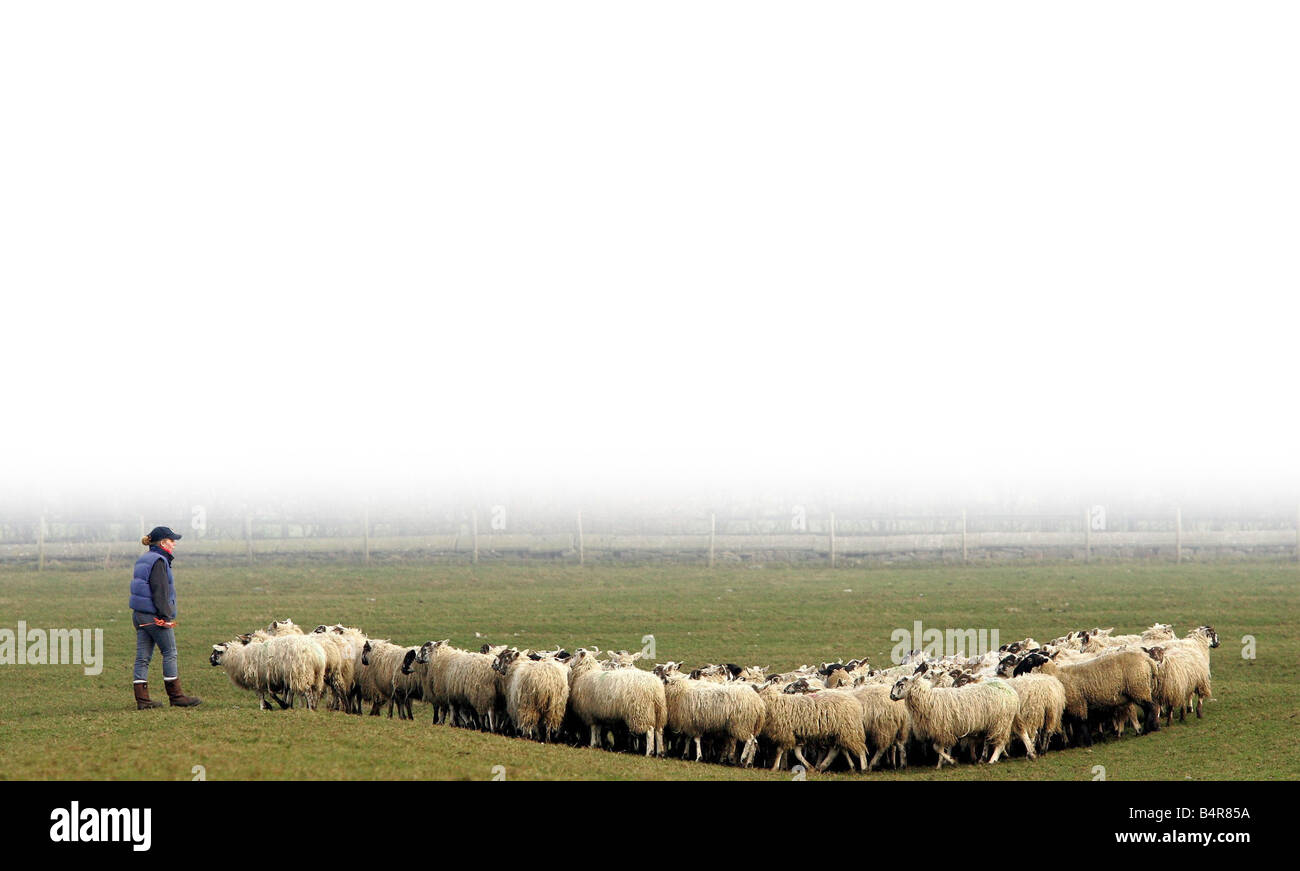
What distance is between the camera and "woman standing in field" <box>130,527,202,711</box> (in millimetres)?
15000

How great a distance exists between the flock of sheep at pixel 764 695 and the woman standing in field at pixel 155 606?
2081 millimetres

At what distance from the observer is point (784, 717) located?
14.5 m

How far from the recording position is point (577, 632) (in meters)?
27.0

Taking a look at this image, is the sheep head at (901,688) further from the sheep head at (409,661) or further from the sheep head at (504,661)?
the sheep head at (409,661)

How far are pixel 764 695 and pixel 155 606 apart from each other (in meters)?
7.88

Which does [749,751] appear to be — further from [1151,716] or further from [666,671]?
[1151,716]

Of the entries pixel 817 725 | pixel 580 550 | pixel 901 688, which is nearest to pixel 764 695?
pixel 817 725

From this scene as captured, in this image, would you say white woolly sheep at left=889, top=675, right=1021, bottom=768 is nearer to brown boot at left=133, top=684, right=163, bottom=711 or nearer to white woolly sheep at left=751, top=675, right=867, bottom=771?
white woolly sheep at left=751, top=675, right=867, bottom=771

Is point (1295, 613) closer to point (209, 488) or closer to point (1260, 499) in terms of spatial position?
point (1260, 499)

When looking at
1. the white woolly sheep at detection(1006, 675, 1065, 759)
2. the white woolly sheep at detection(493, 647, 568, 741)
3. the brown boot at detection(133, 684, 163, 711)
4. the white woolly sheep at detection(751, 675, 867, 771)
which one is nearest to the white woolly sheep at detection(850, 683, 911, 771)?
the white woolly sheep at detection(751, 675, 867, 771)

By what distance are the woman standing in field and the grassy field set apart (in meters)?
0.71

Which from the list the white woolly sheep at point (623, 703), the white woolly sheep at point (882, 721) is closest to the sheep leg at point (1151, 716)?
the white woolly sheep at point (882, 721)
